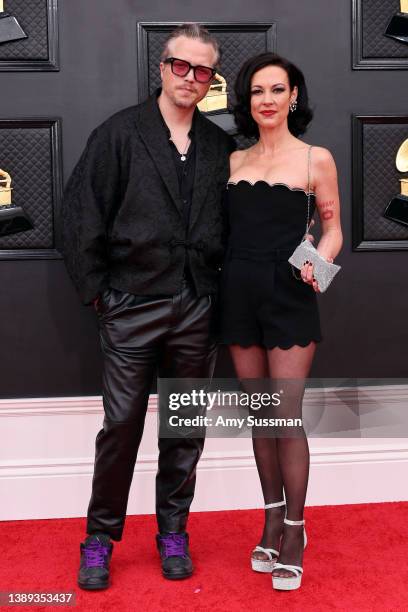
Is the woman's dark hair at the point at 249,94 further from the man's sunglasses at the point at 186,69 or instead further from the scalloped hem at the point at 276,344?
the scalloped hem at the point at 276,344

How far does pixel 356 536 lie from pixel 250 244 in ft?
4.26

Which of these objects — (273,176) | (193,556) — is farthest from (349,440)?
(273,176)

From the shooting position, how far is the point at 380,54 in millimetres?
3168

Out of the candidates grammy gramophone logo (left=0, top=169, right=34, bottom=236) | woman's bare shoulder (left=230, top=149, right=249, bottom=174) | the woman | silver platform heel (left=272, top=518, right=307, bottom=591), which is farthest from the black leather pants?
grammy gramophone logo (left=0, top=169, right=34, bottom=236)

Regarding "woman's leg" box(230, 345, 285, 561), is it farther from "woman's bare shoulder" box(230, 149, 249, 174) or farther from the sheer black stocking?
"woman's bare shoulder" box(230, 149, 249, 174)

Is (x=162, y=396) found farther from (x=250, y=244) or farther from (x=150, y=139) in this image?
(x=150, y=139)

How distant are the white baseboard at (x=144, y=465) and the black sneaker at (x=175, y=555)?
541 millimetres

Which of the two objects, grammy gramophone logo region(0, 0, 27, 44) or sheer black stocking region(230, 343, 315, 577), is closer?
sheer black stocking region(230, 343, 315, 577)

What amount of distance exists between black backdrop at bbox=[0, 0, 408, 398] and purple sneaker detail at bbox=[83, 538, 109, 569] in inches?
30.4

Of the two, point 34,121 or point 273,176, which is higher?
point 34,121

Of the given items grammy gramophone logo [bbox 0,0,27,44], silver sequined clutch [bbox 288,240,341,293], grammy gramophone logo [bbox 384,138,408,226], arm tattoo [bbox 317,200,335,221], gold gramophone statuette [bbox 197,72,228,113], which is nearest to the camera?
silver sequined clutch [bbox 288,240,341,293]

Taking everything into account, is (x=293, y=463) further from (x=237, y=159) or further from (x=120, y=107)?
(x=120, y=107)

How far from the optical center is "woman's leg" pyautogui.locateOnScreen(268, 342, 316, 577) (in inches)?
97.0

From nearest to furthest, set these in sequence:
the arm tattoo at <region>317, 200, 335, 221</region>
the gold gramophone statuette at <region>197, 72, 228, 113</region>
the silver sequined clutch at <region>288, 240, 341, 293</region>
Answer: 1. the silver sequined clutch at <region>288, 240, 341, 293</region>
2. the arm tattoo at <region>317, 200, 335, 221</region>
3. the gold gramophone statuette at <region>197, 72, 228, 113</region>
